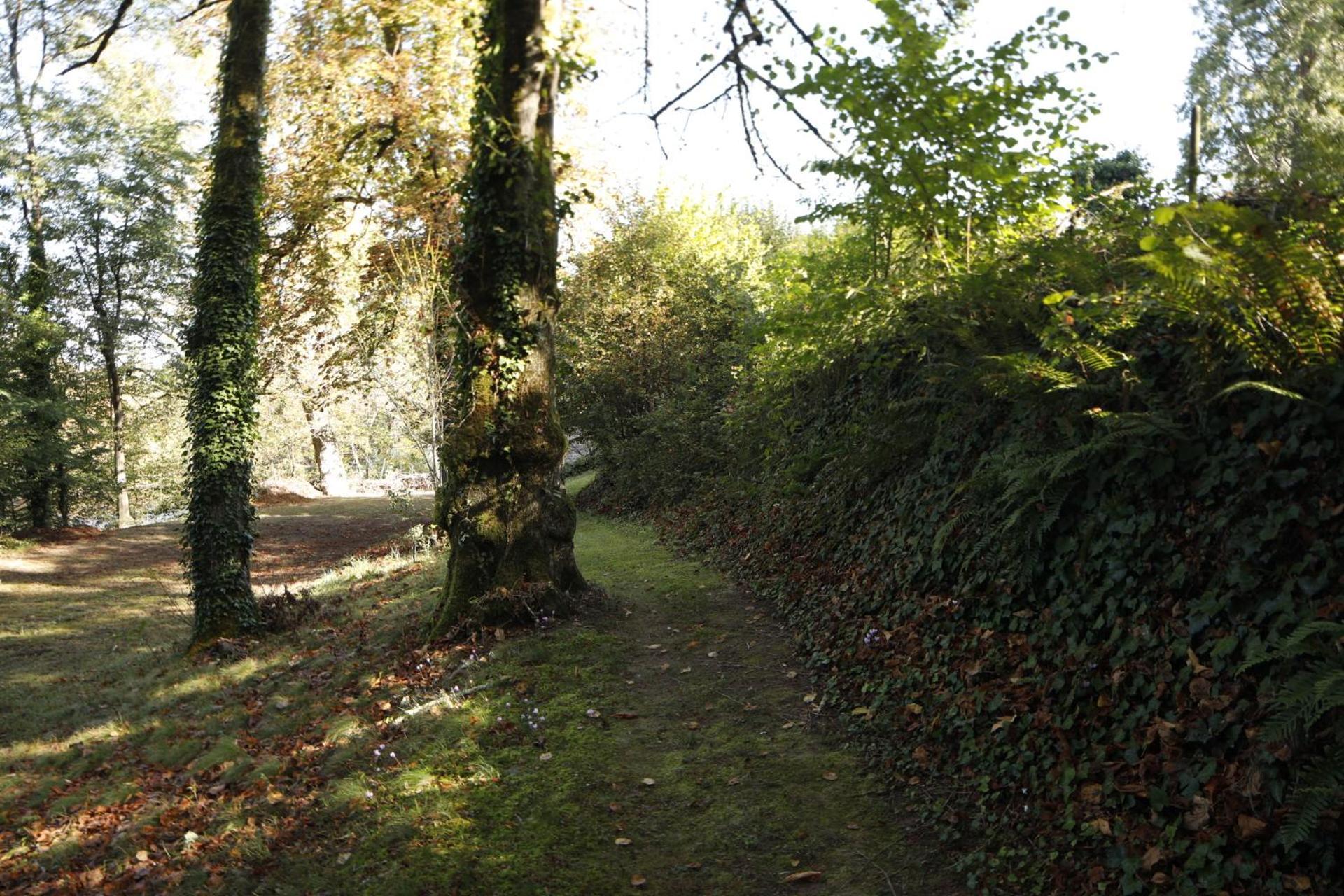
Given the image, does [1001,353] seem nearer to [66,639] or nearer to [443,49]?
[443,49]

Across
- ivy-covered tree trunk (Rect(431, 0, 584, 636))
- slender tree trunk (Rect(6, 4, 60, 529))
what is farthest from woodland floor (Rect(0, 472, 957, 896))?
slender tree trunk (Rect(6, 4, 60, 529))

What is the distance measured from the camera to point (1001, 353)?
6.23 m

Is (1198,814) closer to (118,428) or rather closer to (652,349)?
(652,349)

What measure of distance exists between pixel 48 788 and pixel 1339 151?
11717 millimetres

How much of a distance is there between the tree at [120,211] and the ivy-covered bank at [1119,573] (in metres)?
26.2

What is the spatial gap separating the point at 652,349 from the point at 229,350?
9.52m

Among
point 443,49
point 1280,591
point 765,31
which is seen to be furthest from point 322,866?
point 443,49

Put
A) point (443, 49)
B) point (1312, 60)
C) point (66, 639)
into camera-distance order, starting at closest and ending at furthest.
Result: point (66, 639) → point (443, 49) → point (1312, 60)

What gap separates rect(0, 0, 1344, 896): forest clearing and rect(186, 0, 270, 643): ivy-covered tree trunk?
6 cm

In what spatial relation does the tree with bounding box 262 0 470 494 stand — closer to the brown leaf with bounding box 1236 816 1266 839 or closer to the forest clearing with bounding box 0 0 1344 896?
the forest clearing with bounding box 0 0 1344 896

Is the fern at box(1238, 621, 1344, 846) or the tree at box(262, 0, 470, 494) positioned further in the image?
the tree at box(262, 0, 470, 494)

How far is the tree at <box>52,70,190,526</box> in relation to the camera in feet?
81.5

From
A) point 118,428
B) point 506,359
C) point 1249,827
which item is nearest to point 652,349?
point 506,359

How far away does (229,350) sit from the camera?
470 inches
